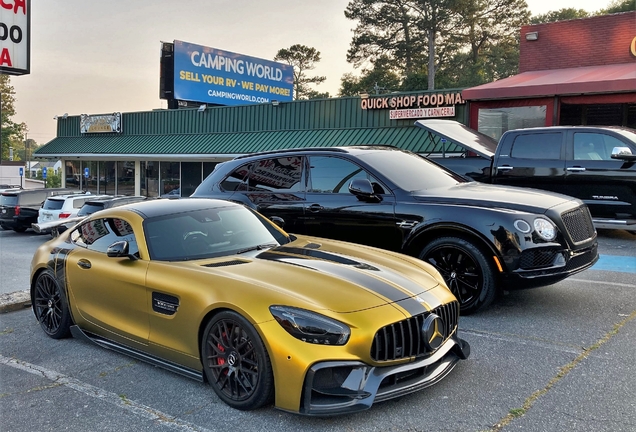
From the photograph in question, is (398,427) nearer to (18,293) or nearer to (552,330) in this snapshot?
(552,330)

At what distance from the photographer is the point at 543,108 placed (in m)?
16.3

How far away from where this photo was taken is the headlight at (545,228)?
524 cm

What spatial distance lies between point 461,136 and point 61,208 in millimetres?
12044

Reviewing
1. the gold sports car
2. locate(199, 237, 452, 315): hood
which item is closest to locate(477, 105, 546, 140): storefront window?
the gold sports car

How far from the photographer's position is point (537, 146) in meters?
9.92

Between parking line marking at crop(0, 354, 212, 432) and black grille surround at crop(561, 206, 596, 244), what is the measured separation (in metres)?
3.88

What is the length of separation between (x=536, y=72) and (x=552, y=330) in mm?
15362

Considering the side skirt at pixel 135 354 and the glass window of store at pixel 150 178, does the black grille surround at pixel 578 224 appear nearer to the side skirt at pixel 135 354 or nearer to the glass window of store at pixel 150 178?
the side skirt at pixel 135 354

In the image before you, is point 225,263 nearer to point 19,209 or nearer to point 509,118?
point 509,118

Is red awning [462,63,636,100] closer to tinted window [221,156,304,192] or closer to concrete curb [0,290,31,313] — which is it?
tinted window [221,156,304,192]

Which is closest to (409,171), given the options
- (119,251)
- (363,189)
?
(363,189)

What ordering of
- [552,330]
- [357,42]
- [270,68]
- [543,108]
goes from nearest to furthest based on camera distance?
[552,330] < [543,108] < [270,68] < [357,42]

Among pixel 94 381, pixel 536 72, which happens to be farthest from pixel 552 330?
pixel 536 72

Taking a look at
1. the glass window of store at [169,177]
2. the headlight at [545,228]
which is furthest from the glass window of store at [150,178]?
the headlight at [545,228]
